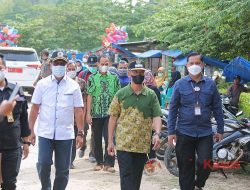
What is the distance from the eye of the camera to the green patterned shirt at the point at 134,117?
585cm

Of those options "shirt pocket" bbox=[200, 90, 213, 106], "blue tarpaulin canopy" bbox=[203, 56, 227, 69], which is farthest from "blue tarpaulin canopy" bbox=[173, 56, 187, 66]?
"shirt pocket" bbox=[200, 90, 213, 106]

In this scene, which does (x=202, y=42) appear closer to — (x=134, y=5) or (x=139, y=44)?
(x=139, y=44)

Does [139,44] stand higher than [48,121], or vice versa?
[139,44]

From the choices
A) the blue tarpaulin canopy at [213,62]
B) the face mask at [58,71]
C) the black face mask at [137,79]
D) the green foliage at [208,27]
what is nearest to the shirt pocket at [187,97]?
the black face mask at [137,79]

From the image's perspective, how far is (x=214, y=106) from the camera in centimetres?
631

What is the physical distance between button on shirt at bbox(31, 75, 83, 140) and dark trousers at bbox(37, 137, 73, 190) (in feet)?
0.27

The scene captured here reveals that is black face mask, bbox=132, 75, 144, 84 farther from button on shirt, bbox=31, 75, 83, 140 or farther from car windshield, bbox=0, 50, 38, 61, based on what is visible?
car windshield, bbox=0, 50, 38, 61

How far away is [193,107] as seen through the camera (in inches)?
243

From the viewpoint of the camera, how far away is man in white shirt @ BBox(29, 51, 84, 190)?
5.92 m

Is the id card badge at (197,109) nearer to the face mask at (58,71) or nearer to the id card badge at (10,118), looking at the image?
the face mask at (58,71)

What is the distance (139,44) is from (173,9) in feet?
25.5

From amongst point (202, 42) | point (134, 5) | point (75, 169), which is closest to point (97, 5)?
point (134, 5)

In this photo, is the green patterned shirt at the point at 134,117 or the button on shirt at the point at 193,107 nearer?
the green patterned shirt at the point at 134,117

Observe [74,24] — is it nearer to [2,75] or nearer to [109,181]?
[109,181]
